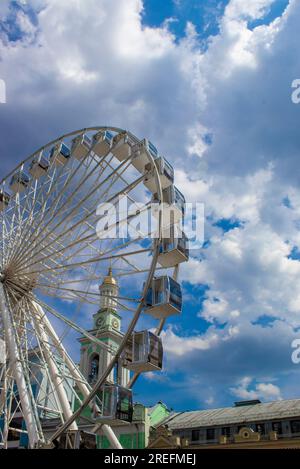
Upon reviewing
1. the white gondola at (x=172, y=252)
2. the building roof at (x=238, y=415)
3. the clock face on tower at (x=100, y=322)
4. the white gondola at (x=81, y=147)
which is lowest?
the building roof at (x=238, y=415)

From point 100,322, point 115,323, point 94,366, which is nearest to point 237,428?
point 94,366

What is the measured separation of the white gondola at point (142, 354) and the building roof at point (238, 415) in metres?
21.7

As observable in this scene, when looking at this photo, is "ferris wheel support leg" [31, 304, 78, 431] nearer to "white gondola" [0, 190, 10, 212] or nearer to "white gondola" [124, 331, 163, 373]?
"white gondola" [124, 331, 163, 373]

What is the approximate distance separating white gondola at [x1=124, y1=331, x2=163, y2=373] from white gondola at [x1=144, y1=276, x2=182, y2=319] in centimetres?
90

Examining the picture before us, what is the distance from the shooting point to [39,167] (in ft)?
90.9

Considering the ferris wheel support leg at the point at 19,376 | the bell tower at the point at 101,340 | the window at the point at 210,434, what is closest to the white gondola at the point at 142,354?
the ferris wheel support leg at the point at 19,376

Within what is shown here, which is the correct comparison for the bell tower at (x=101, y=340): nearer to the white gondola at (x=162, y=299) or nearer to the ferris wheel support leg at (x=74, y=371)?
the ferris wheel support leg at (x=74, y=371)

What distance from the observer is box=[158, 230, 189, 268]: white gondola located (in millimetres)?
20391

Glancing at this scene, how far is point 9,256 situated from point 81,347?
2533cm

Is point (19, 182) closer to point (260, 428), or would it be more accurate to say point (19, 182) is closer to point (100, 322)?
point (100, 322)

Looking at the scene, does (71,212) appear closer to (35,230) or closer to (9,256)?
(35,230)

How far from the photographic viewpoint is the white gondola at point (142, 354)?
59.5 feet

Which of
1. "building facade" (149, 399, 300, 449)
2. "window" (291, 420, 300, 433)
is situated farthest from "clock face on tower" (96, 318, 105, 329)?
"window" (291, 420, 300, 433)
